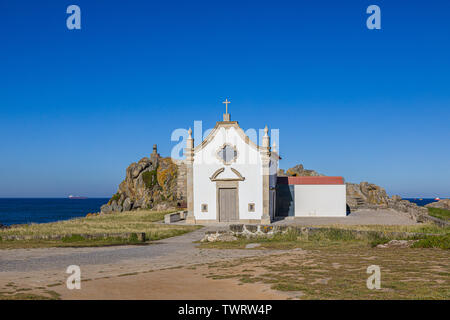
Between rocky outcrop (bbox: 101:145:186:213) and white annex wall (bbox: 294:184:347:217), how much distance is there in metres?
32.3

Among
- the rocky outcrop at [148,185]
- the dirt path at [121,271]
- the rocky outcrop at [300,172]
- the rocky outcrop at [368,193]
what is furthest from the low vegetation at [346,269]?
the rocky outcrop at [148,185]

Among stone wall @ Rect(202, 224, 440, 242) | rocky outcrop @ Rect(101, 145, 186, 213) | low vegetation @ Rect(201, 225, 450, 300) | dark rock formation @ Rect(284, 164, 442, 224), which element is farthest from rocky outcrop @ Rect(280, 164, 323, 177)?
low vegetation @ Rect(201, 225, 450, 300)

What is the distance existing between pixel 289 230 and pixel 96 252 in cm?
922

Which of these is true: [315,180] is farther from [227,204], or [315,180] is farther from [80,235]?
[80,235]

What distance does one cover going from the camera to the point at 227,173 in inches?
1256

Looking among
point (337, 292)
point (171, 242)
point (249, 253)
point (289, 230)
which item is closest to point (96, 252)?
point (171, 242)

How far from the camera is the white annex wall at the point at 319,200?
36.6 metres

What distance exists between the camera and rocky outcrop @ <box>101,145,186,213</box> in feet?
234

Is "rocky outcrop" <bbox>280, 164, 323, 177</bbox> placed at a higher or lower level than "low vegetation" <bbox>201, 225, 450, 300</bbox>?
higher

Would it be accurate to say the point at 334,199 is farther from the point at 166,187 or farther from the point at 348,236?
the point at 166,187

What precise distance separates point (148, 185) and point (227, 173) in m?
47.5

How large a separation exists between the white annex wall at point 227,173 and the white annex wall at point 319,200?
6923mm

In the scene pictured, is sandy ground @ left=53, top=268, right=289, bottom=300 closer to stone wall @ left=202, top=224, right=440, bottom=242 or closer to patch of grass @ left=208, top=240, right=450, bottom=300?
patch of grass @ left=208, top=240, right=450, bottom=300

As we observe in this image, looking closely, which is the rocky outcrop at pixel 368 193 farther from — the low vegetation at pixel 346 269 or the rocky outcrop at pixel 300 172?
the low vegetation at pixel 346 269
